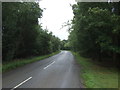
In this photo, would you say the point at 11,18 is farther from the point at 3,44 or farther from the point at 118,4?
the point at 118,4

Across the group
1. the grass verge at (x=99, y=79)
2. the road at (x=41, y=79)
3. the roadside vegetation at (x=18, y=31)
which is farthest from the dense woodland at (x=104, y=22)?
the roadside vegetation at (x=18, y=31)

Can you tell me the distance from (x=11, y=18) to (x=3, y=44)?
15.0ft

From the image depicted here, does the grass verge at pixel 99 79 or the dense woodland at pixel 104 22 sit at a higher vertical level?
the dense woodland at pixel 104 22

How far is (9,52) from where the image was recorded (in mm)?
21062

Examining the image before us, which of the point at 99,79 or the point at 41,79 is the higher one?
the point at 41,79

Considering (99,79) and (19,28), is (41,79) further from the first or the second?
(19,28)

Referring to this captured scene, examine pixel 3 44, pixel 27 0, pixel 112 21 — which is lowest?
pixel 3 44

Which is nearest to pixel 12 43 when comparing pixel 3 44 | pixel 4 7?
pixel 3 44

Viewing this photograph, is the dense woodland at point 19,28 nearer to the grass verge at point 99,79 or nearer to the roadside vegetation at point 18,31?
the roadside vegetation at point 18,31

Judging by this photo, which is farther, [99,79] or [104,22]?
[104,22]

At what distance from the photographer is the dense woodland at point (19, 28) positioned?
17344 millimetres

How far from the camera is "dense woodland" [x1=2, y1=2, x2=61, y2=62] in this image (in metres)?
17.3

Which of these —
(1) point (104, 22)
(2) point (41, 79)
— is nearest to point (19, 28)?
(1) point (104, 22)

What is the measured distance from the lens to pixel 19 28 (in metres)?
24.4
